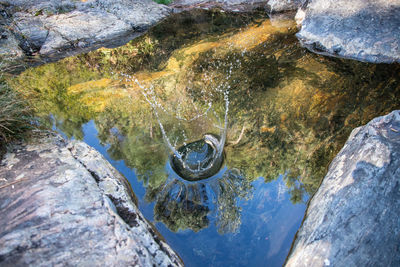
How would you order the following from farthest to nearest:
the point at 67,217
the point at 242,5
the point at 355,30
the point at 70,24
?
the point at 242,5, the point at 70,24, the point at 355,30, the point at 67,217

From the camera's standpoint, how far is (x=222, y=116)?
3.46 m

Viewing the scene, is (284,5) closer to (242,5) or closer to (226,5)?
(242,5)

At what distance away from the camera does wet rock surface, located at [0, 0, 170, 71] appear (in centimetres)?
479

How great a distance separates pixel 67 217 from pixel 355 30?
4719mm

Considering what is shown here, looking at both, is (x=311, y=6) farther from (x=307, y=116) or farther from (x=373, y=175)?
(x=373, y=175)

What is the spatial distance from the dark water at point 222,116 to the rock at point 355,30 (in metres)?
0.24

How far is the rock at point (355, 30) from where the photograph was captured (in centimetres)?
409

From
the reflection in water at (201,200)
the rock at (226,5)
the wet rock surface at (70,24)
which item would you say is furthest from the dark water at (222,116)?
the rock at (226,5)

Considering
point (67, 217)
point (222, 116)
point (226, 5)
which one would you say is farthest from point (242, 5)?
point (67, 217)

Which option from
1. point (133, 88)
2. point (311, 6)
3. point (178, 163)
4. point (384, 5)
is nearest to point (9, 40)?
point (133, 88)

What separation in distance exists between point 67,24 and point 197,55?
2580 millimetres

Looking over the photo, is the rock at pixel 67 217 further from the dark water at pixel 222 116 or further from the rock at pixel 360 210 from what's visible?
the rock at pixel 360 210

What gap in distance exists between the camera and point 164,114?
356cm

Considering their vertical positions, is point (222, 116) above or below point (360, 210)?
below
